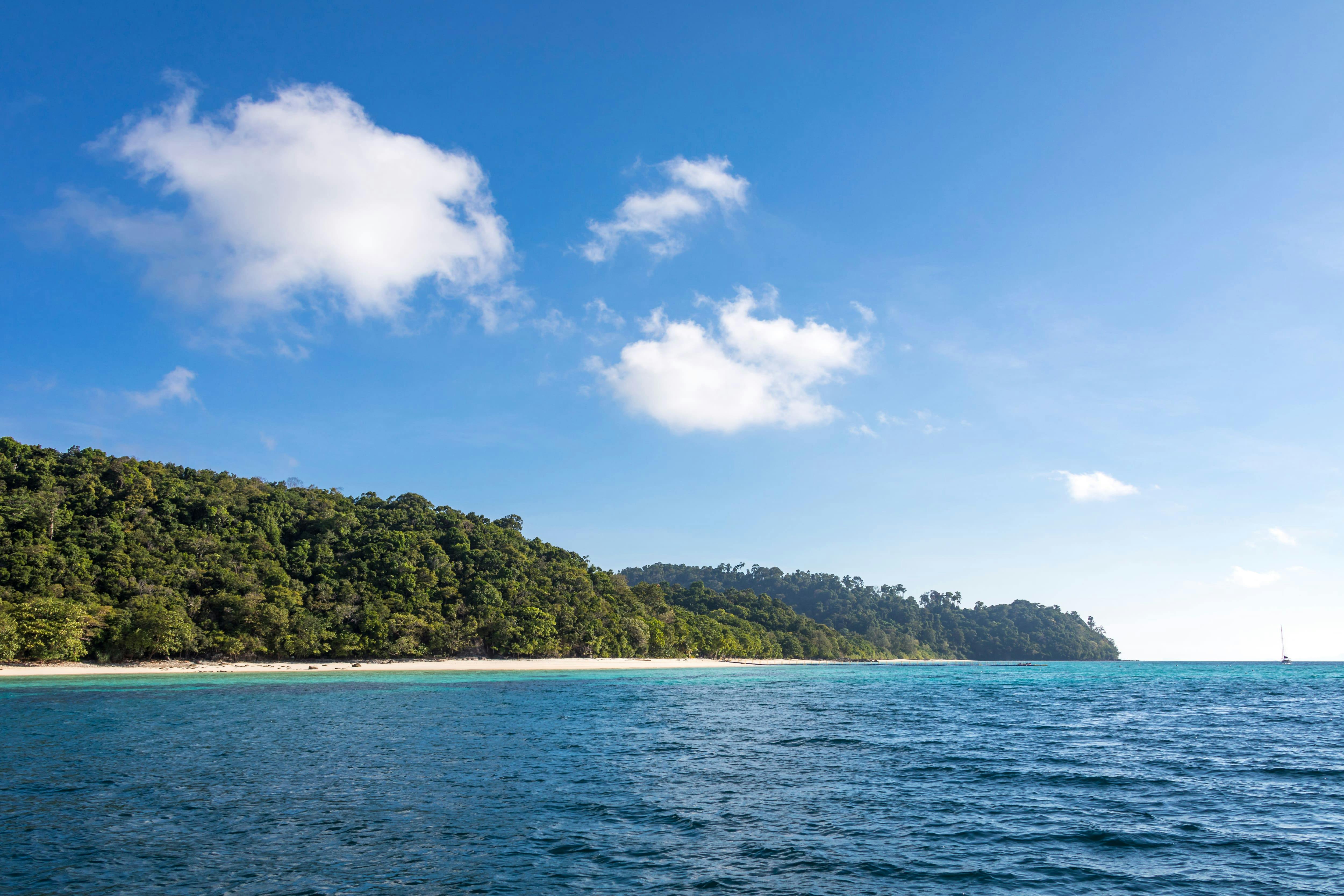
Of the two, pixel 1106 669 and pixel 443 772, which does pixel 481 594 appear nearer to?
pixel 443 772

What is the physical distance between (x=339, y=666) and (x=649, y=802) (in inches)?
2818

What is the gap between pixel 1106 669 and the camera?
15688cm

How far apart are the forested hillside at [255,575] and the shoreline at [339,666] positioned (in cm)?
122

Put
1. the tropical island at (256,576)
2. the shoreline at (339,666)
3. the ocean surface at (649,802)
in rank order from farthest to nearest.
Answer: the tropical island at (256,576) < the shoreline at (339,666) < the ocean surface at (649,802)

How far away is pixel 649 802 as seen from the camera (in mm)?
17766

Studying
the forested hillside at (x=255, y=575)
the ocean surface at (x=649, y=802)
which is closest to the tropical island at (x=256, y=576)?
the forested hillside at (x=255, y=575)

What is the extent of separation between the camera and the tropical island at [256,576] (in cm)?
6331

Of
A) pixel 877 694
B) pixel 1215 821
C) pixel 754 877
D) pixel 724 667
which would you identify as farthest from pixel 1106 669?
pixel 754 877

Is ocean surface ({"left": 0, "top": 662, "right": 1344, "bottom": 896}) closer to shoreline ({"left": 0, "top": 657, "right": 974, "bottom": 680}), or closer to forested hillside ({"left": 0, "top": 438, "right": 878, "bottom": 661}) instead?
shoreline ({"left": 0, "top": 657, "right": 974, "bottom": 680})

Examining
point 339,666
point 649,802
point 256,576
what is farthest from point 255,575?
point 649,802

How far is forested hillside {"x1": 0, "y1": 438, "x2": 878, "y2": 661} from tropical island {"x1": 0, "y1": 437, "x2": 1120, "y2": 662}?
185 mm

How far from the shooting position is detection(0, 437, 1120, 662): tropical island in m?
63.3

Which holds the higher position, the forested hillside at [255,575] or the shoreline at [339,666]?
the forested hillside at [255,575]

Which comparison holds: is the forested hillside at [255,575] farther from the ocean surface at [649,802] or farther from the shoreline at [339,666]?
the ocean surface at [649,802]
